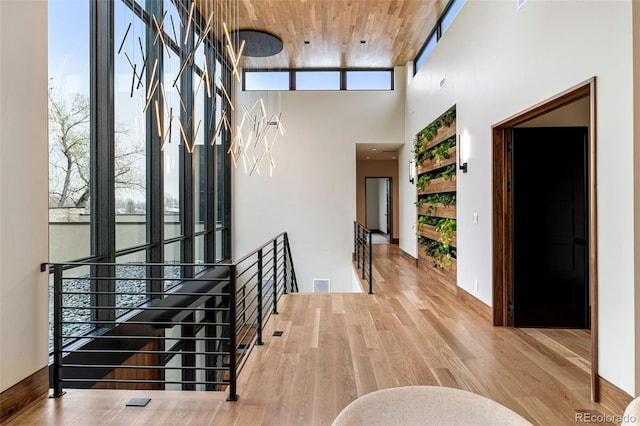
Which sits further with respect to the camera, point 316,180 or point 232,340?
point 316,180

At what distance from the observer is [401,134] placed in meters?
8.12

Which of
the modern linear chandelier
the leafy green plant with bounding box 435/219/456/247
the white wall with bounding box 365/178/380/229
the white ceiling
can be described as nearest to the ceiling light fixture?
the modern linear chandelier

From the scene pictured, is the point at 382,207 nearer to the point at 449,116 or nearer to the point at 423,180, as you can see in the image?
the point at 423,180

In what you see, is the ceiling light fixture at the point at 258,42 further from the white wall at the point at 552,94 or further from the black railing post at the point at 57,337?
the black railing post at the point at 57,337

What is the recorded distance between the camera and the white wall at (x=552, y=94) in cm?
215

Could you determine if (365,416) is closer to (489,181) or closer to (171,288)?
(489,181)

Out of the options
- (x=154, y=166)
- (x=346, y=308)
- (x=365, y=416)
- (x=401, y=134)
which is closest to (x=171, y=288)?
(x=154, y=166)

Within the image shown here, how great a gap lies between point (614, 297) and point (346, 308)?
283 cm

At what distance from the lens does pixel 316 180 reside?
26.8 ft

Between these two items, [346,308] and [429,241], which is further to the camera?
[429,241]

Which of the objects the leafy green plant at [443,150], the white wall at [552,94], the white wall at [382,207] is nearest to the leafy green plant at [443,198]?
the white wall at [552,94]

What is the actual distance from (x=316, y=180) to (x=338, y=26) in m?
3.14

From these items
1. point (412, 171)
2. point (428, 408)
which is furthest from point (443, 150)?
point (428, 408)

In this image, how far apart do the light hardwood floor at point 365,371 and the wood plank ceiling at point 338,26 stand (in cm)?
440
